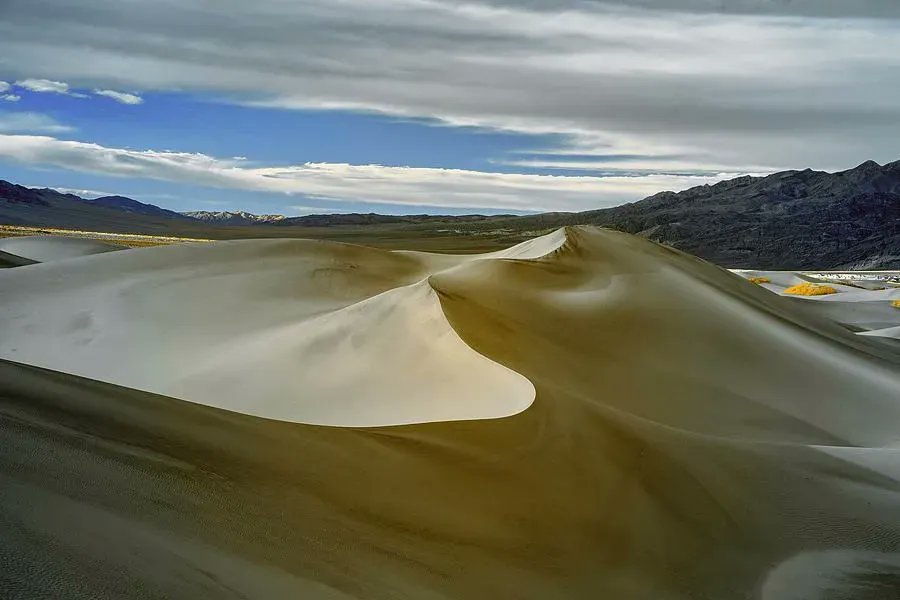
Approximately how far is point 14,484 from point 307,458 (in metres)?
1.60

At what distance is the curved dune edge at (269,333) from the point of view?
24.0ft

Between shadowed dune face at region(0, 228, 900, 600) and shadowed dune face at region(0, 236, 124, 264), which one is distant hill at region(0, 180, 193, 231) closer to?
shadowed dune face at region(0, 236, 124, 264)

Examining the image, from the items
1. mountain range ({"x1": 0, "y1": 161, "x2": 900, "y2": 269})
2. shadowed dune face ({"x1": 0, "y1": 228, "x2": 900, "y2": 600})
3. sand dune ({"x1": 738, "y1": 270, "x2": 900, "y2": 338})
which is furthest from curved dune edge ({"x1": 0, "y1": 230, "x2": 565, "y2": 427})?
mountain range ({"x1": 0, "y1": 161, "x2": 900, "y2": 269})

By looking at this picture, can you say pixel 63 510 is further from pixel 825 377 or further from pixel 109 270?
pixel 109 270

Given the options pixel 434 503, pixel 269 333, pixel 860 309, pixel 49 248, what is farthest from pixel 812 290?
pixel 434 503

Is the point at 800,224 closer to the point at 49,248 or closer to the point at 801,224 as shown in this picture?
the point at 801,224

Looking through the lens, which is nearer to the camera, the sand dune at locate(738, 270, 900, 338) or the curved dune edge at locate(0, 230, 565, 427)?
the curved dune edge at locate(0, 230, 565, 427)

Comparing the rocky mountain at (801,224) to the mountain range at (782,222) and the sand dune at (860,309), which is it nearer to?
the mountain range at (782,222)

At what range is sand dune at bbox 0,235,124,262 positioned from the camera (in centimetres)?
2581

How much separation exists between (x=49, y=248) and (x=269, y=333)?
19229 millimetres

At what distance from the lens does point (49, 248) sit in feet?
86.8

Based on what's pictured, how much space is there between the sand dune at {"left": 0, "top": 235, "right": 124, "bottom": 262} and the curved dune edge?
11.7m

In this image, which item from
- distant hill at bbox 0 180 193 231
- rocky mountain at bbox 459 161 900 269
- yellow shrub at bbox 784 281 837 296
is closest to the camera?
yellow shrub at bbox 784 281 837 296

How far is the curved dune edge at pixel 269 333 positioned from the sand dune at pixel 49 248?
1169 cm
